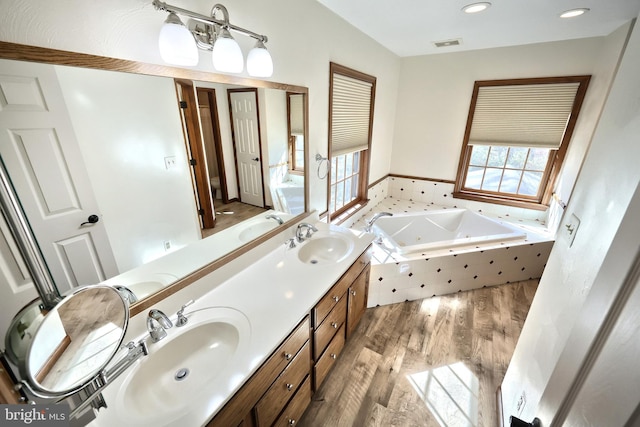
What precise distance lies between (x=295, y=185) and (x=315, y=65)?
2.72 ft

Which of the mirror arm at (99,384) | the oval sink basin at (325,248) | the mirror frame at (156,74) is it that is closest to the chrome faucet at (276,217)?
the mirror frame at (156,74)

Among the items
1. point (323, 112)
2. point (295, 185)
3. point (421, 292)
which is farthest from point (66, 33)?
point (421, 292)

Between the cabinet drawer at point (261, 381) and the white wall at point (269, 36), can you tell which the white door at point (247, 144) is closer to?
the white wall at point (269, 36)

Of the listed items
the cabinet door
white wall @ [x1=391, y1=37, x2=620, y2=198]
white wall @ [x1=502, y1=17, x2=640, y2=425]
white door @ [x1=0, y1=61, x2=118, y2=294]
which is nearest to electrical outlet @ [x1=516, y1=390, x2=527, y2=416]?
white wall @ [x1=502, y1=17, x2=640, y2=425]

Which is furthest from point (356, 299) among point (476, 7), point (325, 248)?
point (476, 7)

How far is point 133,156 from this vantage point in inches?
36.7

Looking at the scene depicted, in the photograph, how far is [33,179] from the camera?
0.70 metres

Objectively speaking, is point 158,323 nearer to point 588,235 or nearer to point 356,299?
point 356,299

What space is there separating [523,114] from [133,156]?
349 centimetres

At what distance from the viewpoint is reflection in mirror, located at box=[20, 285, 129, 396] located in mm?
508

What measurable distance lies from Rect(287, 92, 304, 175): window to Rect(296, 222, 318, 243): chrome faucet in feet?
1.25

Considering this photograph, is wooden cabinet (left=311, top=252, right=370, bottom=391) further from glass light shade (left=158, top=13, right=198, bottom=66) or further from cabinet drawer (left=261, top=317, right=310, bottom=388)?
glass light shade (left=158, top=13, right=198, bottom=66)

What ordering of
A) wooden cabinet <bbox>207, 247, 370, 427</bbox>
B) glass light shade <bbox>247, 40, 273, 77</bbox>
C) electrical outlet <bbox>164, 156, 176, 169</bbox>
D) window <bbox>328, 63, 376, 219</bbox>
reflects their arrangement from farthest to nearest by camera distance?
window <bbox>328, 63, 376, 219</bbox>, glass light shade <bbox>247, 40, 273, 77</bbox>, electrical outlet <bbox>164, 156, 176, 169</bbox>, wooden cabinet <bbox>207, 247, 370, 427</bbox>

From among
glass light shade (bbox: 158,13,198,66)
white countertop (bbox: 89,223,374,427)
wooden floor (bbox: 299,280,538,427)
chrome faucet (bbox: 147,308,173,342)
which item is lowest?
wooden floor (bbox: 299,280,538,427)
